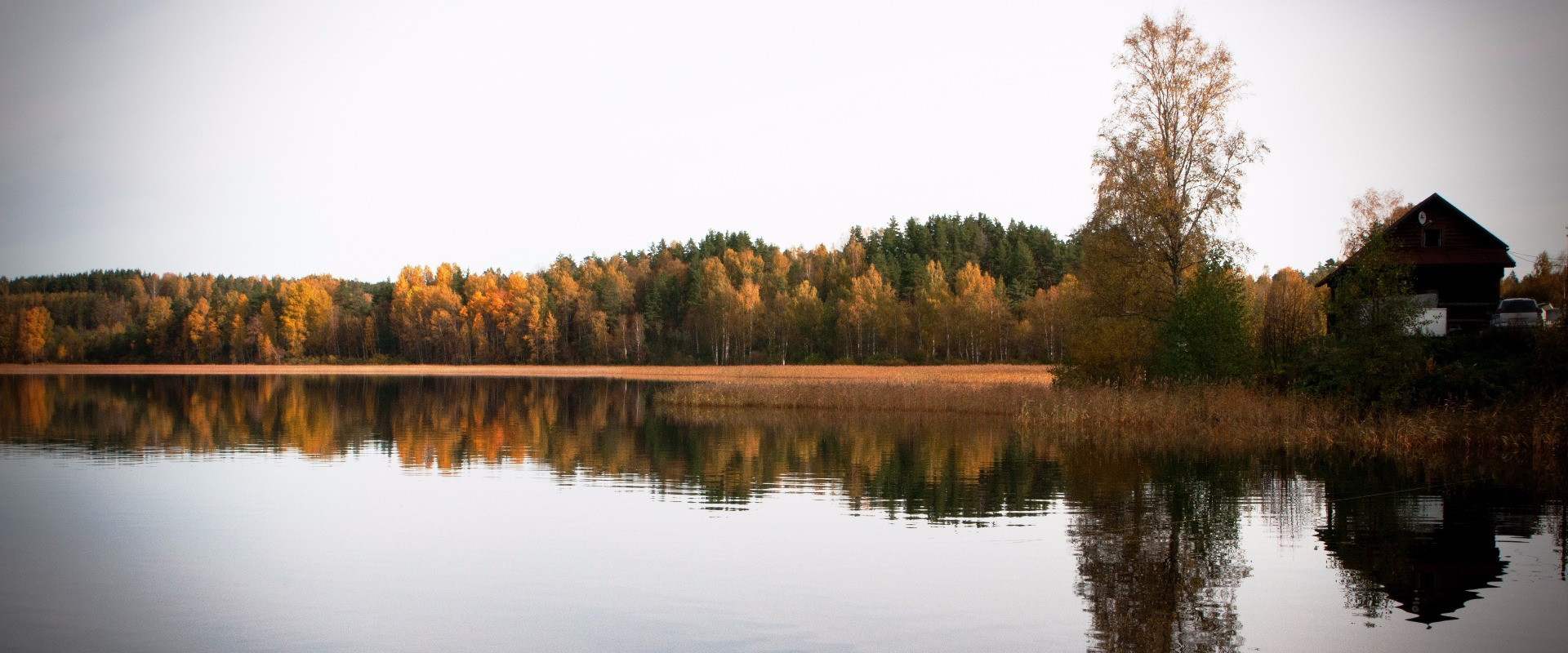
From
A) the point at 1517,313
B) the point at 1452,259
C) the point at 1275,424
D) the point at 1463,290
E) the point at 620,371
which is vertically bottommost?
the point at 1275,424

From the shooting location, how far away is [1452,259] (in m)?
37.8

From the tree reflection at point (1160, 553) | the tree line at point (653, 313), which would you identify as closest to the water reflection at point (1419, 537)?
the tree reflection at point (1160, 553)

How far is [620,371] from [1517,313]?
71585 mm

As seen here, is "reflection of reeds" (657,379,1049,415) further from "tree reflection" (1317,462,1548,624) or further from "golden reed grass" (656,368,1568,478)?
"tree reflection" (1317,462,1548,624)

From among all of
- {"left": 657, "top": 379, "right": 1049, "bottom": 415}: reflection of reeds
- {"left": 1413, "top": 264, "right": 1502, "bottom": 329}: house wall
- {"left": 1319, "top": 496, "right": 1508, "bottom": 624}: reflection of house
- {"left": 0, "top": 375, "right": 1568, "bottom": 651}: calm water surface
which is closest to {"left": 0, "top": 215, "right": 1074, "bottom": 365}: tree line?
{"left": 657, "top": 379, "right": 1049, "bottom": 415}: reflection of reeds

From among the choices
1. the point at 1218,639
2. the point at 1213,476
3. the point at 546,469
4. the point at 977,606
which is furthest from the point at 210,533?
the point at 1213,476

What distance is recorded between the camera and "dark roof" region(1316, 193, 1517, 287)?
3766 centimetres

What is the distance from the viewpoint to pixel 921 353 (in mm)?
93875

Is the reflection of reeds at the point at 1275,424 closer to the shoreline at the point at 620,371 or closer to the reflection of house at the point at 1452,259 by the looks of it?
the reflection of house at the point at 1452,259

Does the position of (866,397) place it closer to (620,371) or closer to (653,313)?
(620,371)

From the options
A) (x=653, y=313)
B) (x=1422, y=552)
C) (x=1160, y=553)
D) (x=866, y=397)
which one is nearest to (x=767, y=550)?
(x=1160, y=553)

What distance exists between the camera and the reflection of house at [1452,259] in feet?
124

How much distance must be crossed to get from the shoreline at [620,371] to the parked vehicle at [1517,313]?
19979mm

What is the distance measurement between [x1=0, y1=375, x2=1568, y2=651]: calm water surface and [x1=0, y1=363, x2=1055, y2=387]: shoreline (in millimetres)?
31641
